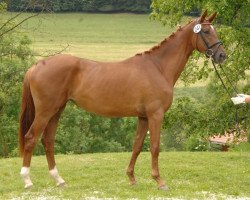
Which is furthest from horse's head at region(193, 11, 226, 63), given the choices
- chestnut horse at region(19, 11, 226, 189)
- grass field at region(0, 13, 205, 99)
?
grass field at region(0, 13, 205, 99)

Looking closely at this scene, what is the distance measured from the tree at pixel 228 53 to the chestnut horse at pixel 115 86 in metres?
4.37

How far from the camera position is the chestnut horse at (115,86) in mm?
8562

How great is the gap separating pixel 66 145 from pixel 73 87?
82.6 feet

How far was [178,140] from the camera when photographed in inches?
1795

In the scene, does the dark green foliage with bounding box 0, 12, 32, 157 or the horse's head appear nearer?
the horse's head

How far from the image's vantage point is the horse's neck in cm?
884

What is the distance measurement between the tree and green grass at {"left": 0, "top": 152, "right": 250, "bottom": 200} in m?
2.58

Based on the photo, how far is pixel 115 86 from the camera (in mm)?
8703

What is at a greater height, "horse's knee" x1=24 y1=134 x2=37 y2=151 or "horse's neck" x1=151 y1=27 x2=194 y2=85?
"horse's neck" x1=151 y1=27 x2=194 y2=85

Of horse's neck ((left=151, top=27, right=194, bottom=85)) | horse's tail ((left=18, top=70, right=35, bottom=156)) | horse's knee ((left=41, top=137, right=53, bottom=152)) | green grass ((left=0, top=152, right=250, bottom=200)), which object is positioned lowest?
green grass ((left=0, top=152, right=250, bottom=200))

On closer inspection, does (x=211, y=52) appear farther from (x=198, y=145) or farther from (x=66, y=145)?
(x=198, y=145)

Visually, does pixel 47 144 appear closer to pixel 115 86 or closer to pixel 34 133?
pixel 34 133

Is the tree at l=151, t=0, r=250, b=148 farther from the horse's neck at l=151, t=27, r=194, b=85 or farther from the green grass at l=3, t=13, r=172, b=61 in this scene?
the green grass at l=3, t=13, r=172, b=61

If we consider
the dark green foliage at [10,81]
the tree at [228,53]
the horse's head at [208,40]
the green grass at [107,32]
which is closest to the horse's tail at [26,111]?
the horse's head at [208,40]
